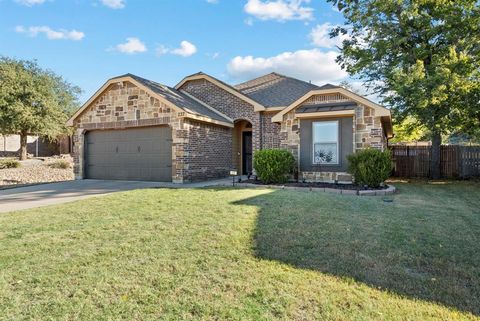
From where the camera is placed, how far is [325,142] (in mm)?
11578

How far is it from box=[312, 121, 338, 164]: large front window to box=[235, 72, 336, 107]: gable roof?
9.30 ft

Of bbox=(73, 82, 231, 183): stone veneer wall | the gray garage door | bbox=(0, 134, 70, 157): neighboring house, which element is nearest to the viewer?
bbox=(73, 82, 231, 183): stone veneer wall

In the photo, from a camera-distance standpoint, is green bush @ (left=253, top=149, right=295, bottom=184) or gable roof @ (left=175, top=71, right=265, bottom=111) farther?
gable roof @ (left=175, top=71, right=265, bottom=111)

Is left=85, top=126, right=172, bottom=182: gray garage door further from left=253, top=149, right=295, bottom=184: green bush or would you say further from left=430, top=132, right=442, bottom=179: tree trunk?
left=430, top=132, right=442, bottom=179: tree trunk

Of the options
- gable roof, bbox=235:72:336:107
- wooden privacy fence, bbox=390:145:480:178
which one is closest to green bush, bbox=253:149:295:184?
gable roof, bbox=235:72:336:107

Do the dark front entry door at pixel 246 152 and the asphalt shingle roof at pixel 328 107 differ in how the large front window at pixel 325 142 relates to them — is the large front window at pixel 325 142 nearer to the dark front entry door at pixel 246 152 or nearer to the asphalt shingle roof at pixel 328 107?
the asphalt shingle roof at pixel 328 107

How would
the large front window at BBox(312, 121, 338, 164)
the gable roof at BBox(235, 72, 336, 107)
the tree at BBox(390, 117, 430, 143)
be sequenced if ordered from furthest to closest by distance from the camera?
the tree at BBox(390, 117, 430, 143), the gable roof at BBox(235, 72, 336, 107), the large front window at BBox(312, 121, 338, 164)

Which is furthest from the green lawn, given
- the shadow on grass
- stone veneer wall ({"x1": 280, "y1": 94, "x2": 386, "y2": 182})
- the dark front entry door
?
the dark front entry door

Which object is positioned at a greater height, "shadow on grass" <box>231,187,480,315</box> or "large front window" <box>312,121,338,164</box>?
"large front window" <box>312,121,338,164</box>

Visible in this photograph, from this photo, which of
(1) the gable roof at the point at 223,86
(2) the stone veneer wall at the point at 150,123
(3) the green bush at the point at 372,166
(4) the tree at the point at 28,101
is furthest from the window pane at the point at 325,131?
(4) the tree at the point at 28,101

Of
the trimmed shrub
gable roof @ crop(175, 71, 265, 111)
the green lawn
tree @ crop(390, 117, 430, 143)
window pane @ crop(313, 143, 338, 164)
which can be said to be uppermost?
gable roof @ crop(175, 71, 265, 111)

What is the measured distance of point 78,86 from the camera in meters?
32.1

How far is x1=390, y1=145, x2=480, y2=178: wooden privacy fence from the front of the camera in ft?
49.3

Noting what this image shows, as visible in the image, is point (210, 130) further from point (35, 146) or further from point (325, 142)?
point (35, 146)
